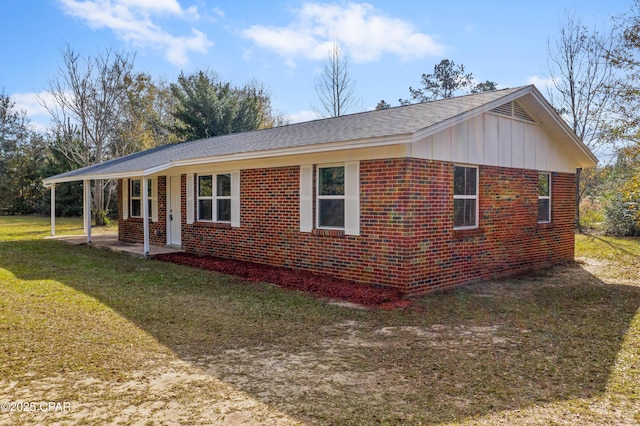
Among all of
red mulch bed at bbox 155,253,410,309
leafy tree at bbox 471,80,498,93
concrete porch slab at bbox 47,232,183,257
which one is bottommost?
red mulch bed at bbox 155,253,410,309

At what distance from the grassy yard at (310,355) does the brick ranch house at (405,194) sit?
117cm

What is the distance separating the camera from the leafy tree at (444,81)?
37.2 metres

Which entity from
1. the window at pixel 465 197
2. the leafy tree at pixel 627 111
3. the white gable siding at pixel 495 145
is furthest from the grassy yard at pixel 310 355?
the leafy tree at pixel 627 111

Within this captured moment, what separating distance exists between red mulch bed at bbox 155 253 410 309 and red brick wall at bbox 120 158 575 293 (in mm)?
236

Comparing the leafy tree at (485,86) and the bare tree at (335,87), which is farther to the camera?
the leafy tree at (485,86)

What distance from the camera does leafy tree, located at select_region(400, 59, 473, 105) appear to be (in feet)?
122

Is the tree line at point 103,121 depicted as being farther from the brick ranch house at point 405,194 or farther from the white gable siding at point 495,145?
the white gable siding at point 495,145

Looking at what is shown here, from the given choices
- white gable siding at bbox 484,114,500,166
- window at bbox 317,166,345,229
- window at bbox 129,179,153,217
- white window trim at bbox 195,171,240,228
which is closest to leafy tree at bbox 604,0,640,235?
white gable siding at bbox 484,114,500,166

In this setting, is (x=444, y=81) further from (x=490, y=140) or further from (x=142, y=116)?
(x=490, y=140)

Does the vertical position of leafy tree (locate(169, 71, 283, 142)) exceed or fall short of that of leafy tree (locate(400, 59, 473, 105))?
it falls short

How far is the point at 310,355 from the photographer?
15.6ft

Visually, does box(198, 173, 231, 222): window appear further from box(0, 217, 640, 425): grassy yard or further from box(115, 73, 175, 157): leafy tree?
box(115, 73, 175, 157): leafy tree

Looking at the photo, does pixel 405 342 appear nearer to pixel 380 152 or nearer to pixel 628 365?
pixel 628 365

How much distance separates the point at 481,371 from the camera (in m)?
4.29
